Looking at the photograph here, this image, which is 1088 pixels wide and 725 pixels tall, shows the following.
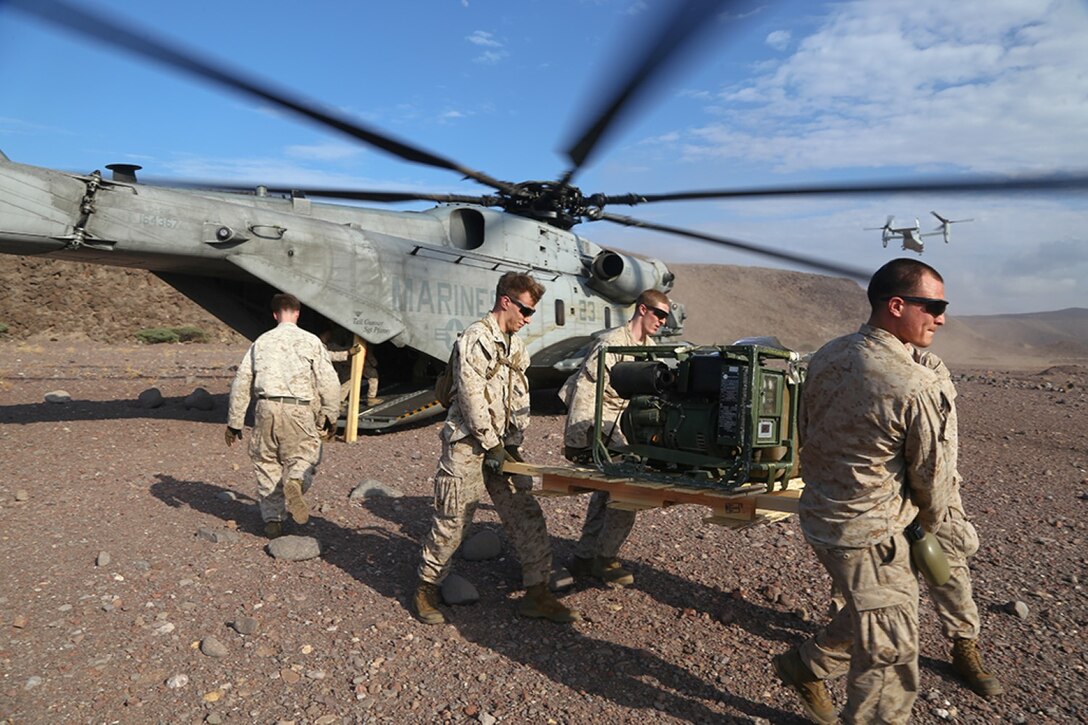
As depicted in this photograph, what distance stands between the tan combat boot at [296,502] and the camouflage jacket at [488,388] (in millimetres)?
1607

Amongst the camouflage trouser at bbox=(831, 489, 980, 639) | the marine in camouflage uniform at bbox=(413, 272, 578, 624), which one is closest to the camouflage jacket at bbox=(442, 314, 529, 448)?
the marine in camouflage uniform at bbox=(413, 272, 578, 624)

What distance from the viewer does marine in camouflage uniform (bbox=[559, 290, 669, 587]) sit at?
469 centimetres

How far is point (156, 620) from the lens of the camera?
3.98 m

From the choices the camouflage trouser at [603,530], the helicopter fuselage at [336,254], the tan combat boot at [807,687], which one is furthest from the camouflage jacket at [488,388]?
the helicopter fuselage at [336,254]

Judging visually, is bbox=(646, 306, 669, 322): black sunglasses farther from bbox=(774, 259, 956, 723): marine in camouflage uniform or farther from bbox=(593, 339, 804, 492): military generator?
bbox=(774, 259, 956, 723): marine in camouflage uniform

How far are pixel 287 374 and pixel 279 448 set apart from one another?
21.9 inches

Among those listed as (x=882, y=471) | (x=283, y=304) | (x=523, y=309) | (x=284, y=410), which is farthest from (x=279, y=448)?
(x=882, y=471)

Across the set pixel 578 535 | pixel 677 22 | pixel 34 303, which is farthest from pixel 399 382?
pixel 34 303

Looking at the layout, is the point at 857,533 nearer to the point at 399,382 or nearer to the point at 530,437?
the point at 530,437

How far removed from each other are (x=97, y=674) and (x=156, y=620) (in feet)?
1.89

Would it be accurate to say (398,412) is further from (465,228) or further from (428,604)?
(428,604)

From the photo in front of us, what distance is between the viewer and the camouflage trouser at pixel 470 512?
4.24 metres

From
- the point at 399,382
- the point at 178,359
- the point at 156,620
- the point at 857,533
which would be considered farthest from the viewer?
the point at 178,359

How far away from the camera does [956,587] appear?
3496 mm
